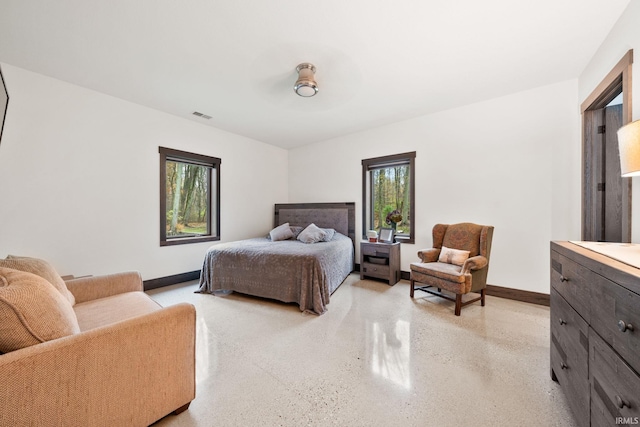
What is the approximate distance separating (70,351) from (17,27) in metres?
2.70

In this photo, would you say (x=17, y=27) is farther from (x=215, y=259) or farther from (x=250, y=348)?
(x=250, y=348)

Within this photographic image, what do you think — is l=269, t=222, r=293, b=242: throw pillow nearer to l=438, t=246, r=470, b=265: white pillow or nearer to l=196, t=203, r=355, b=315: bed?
l=196, t=203, r=355, b=315: bed

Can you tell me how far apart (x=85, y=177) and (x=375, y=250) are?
3970 mm

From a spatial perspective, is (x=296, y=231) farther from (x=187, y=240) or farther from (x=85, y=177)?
(x=85, y=177)

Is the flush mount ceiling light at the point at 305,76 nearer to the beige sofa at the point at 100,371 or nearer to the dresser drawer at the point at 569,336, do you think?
the beige sofa at the point at 100,371

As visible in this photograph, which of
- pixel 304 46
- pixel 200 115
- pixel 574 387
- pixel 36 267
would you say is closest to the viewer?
pixel 574 387

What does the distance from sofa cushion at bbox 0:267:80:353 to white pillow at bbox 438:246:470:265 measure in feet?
11.1

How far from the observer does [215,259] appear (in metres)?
3.26

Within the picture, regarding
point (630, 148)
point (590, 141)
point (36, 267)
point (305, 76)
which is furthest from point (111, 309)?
point (590, 141)

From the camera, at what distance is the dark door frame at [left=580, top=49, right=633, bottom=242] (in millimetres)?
1700

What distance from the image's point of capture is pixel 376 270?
3.74 meters

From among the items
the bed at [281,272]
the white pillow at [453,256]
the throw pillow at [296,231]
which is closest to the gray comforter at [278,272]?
the bed at [281,272]

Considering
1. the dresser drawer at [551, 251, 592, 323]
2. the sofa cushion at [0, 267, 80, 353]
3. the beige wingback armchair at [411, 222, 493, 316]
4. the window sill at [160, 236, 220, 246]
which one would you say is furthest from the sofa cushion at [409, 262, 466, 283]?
the window sill at [160, 236, 220, 246]

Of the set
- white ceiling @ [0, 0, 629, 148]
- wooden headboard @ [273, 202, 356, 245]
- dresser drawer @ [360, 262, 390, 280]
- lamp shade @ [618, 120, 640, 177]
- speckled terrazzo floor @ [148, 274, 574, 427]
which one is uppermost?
white ceiling @ [0, 0, 629, 148]
